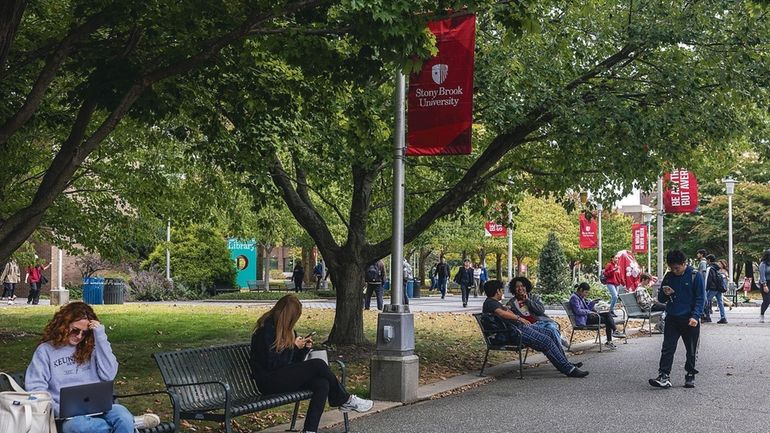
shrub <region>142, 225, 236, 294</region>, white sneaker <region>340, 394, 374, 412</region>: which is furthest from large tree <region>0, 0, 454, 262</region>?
shrub <region>142, 225, 236, 294</region>

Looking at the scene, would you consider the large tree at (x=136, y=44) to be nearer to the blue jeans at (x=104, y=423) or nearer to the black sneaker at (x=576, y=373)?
the blue jeans at (x=104, y=423)

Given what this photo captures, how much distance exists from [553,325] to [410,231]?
9.31 ft

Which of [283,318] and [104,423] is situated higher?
[283,318]

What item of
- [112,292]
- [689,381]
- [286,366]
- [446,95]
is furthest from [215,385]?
[112,292]

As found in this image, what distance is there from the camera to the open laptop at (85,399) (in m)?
5.88

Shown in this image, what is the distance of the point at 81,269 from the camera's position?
45781 mm

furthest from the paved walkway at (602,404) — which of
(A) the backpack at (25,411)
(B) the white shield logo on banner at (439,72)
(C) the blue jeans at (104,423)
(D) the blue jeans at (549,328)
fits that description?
(B) the white shield logo on banner at (439,72)

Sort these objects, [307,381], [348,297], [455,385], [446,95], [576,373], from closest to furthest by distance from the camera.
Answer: [307,381]
[446,95]
[455,385]
[576,373]
[348,297]

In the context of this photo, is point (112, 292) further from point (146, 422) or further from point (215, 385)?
point (146, 422)

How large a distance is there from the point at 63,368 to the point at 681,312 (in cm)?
787

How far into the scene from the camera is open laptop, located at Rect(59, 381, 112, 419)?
19.3ft

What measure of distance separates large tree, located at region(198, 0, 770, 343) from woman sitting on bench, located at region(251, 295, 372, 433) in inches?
170

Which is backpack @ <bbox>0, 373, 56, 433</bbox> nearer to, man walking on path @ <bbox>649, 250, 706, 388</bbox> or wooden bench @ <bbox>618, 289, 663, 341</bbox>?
man walking on path @ <bbox>649, 250, 706, 388</bbox>

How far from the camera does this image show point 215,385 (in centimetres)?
770
